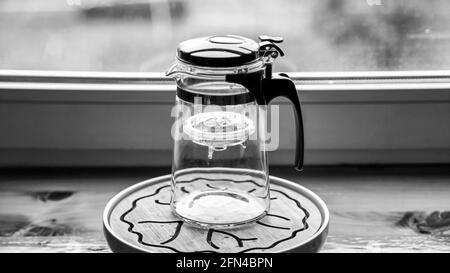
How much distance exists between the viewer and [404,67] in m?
1.07

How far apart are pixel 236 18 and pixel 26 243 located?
1.51ft

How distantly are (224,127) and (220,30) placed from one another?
281 millimetres

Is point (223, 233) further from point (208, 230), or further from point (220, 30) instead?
point (220, 30)

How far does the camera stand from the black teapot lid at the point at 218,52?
2.47ft

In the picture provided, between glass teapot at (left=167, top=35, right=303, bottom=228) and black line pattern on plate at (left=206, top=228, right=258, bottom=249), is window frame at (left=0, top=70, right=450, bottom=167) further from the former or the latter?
black line pattern on plate at (left=206, top=228, right=258, bottom=249)

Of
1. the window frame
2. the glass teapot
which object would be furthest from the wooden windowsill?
the glass teapot

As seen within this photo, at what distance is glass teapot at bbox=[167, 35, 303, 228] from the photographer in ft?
2.54

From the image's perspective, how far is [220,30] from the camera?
1.06 m

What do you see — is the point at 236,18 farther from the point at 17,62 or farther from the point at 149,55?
the point at 17,62

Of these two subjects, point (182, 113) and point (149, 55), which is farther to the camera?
point (149, 55)

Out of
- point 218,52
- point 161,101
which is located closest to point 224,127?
point 218,52

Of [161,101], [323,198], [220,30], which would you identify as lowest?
[323,198]
